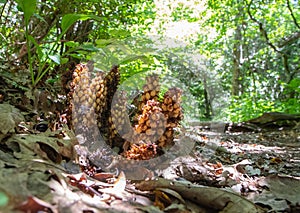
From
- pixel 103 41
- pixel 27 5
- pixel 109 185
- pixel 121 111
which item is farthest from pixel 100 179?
pixel 103 41

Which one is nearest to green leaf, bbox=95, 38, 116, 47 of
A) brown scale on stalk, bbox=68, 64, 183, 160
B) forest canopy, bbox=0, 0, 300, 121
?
brown scale on stalk, bbox=68, 64, 183, 160

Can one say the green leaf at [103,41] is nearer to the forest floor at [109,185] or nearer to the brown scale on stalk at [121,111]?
the brown scale on stalk at [121,111]

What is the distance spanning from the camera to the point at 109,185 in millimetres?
1195

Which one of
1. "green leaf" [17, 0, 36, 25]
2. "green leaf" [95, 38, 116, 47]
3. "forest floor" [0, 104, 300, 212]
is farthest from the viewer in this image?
"green leaf" [95, 38, 116, 47]

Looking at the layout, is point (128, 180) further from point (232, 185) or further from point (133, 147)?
point (232, 185)

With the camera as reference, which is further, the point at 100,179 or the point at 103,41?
the point at 103,41

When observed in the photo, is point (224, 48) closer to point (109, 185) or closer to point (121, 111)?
point (121, 111)

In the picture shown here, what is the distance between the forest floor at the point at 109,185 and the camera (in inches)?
34.2

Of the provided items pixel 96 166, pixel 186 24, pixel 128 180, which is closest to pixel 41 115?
pixel 96 166

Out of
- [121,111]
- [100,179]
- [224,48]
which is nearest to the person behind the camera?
[100,179]

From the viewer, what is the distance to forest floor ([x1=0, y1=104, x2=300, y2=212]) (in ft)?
2.85

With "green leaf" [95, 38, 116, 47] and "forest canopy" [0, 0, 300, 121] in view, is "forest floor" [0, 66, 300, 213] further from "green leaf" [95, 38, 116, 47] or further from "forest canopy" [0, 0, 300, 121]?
"forest canopy" [0, 0, 300, 121]

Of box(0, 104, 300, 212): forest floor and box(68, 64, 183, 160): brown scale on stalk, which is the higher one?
box(68, 64, 183, 160): brown scale on stalk

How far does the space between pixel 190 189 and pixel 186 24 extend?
11.0m
